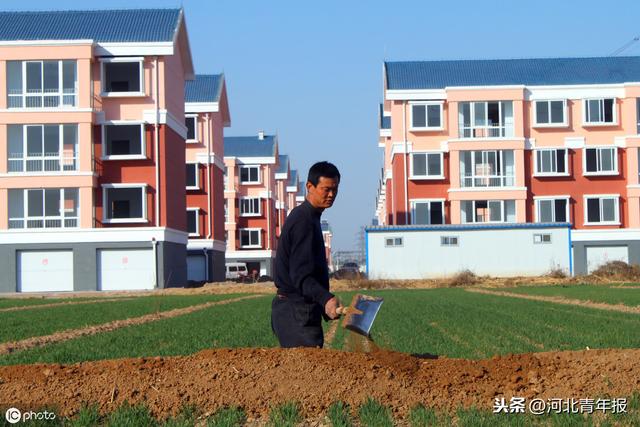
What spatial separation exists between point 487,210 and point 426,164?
429 cm

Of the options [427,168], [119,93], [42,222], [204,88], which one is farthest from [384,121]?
[42,222]

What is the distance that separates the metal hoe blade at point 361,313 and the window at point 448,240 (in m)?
38.5

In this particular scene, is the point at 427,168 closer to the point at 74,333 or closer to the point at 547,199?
the point at 547,199

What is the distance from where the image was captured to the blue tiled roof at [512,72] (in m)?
52.0

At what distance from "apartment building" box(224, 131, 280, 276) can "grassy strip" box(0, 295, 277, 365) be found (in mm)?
53160

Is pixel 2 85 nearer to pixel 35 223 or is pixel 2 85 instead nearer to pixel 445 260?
Answer: pixel 35 223

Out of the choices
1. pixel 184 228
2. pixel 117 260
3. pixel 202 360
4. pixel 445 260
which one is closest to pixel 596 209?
pixel 445 260

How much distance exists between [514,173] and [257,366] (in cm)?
4508

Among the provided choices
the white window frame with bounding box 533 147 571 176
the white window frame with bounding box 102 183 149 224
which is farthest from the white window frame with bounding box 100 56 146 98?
the white window frame with bounding box 533 147 571 176

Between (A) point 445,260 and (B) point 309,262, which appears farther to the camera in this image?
(A) point 445,260

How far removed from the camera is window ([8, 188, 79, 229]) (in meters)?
42.0

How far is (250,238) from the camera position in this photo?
7388cm

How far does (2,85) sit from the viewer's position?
137 ft

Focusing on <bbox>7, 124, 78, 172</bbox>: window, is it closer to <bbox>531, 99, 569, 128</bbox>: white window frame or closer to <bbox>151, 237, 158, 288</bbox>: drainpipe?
<bbox>151, 237, 158, 288</bbox>: drainpipe
